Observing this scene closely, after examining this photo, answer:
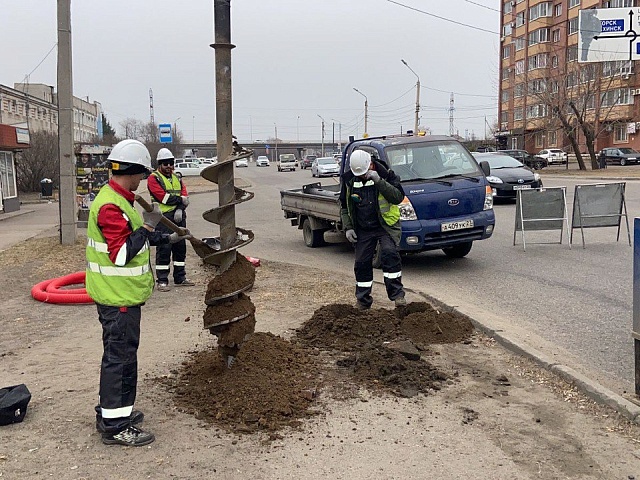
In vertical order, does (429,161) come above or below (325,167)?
below

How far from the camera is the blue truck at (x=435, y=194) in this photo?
10359 mm

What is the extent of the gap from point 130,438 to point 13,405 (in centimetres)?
97

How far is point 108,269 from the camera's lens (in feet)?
14.4

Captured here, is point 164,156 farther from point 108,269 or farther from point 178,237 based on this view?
point 108,269

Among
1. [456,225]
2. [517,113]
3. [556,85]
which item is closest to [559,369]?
[456,225]

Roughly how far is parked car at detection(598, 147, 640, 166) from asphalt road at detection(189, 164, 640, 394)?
4518 cm

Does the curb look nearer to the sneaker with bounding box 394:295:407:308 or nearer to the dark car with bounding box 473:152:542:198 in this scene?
the sneaker with bounding box 394:295:407:308

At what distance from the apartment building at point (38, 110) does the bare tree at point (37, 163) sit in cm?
120

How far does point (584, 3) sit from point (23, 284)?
69.4 meters

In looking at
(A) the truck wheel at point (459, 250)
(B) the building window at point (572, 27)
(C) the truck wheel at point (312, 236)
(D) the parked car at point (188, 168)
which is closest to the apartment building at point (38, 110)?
(D) the parked car at point (188, 168)

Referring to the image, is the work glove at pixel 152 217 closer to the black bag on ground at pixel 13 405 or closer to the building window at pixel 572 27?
the black bag on ground at pixel 13 405

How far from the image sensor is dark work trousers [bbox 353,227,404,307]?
25.1 feet

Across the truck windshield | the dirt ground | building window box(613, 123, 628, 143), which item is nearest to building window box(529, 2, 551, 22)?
building window box(613, 123, 628, 143)

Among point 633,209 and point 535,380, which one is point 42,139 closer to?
point 633,209
